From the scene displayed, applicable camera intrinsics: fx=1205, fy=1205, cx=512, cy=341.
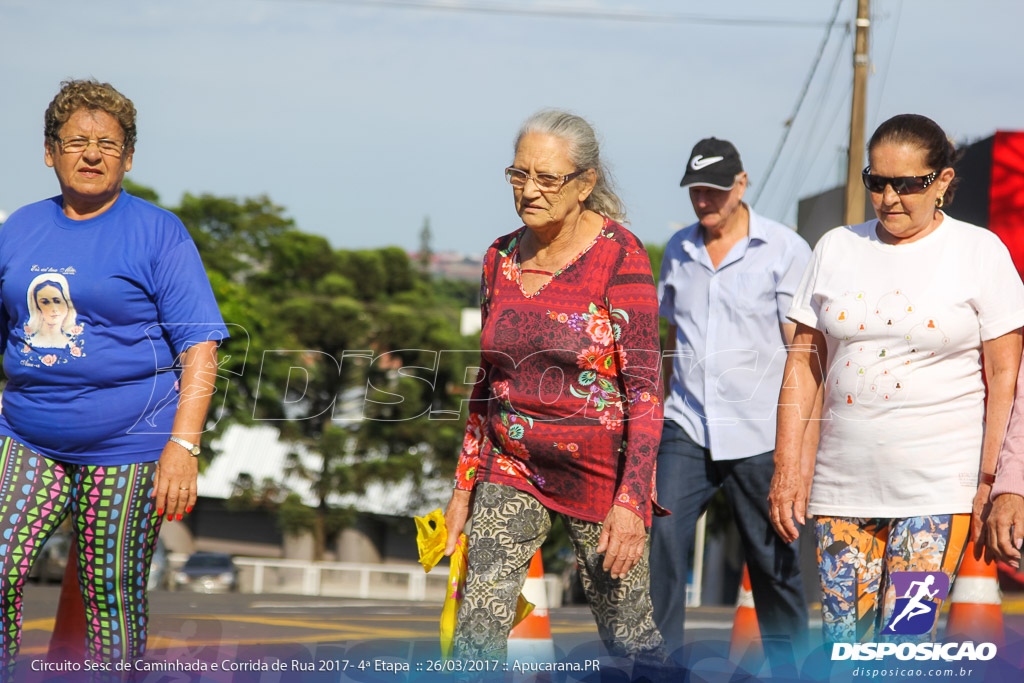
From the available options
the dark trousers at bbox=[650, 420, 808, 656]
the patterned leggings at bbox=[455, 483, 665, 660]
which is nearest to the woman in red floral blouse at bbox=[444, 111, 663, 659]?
the patterned leggings at bbox=[455, 483, 665, 660]

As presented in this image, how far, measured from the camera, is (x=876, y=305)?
157 inches

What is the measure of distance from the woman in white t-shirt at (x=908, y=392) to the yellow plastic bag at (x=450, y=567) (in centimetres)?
114

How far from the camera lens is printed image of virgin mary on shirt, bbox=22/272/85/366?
12.9 ft

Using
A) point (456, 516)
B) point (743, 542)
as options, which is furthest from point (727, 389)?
point (456, 516)

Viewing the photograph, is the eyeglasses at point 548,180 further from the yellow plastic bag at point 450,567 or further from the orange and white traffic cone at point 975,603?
the orange and white traffic cone at point 975,603

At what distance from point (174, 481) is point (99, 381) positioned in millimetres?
418

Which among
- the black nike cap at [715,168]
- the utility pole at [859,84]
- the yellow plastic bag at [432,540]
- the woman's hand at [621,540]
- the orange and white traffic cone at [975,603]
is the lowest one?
the orange and white traffic cone at [975,603]

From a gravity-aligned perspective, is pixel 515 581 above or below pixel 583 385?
below

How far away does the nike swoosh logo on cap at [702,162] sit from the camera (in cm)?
541

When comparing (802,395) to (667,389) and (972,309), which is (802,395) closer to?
(972,309)

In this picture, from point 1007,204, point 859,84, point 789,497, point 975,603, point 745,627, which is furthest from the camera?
point 859,84

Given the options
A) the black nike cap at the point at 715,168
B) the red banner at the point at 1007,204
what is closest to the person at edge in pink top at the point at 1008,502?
the black nike cap at the point at 715,168

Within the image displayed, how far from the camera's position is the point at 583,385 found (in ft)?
12.8

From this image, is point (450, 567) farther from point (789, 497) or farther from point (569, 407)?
point (789, 497)
